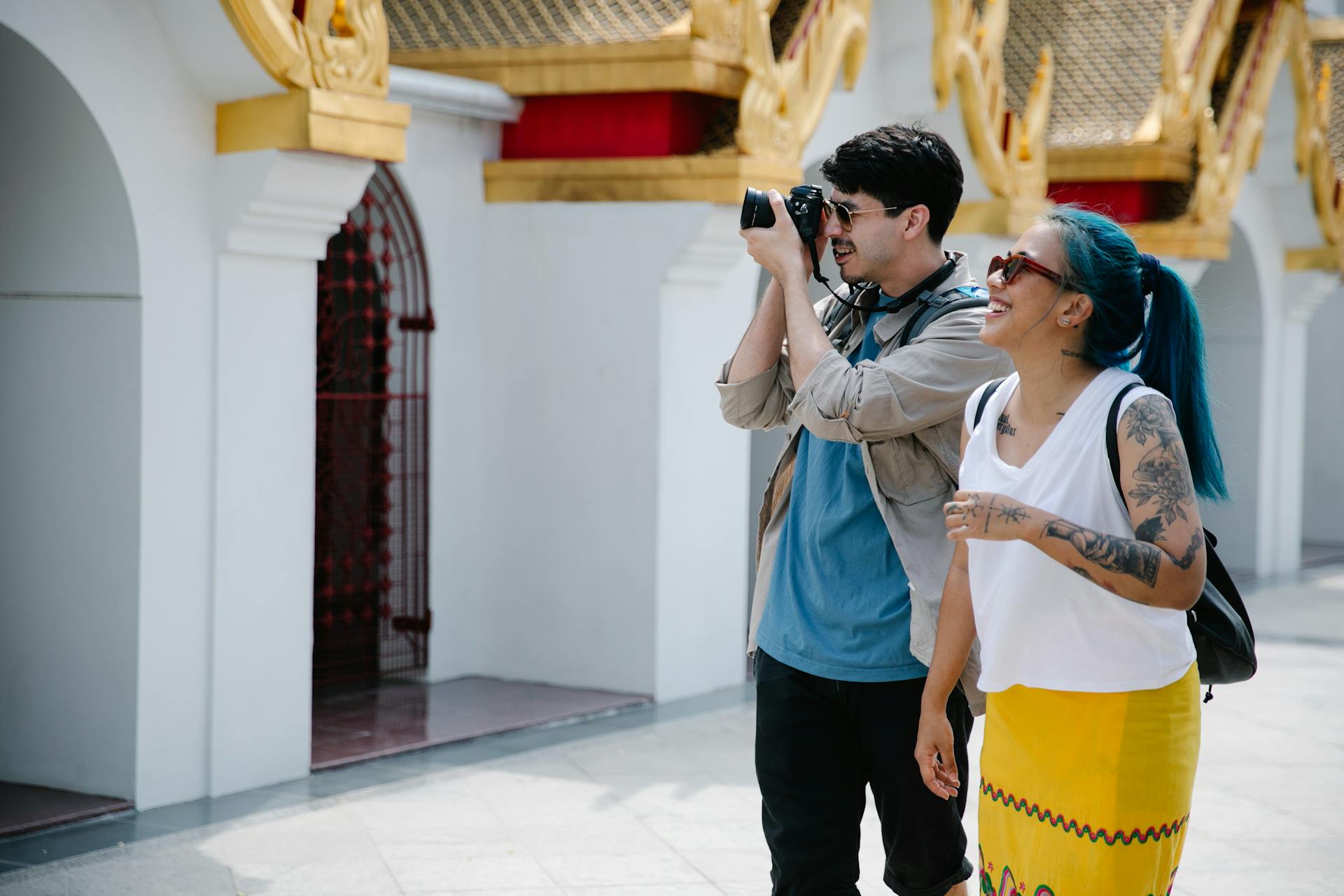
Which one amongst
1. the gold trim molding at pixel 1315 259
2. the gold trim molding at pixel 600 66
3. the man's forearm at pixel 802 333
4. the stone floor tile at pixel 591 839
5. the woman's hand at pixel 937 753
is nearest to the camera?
the woman's hand at pixel 937 753

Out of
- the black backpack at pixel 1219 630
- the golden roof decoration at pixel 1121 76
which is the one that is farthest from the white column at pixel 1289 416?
the black backpack at pixel 1219 630

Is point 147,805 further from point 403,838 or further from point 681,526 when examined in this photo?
point 681,526

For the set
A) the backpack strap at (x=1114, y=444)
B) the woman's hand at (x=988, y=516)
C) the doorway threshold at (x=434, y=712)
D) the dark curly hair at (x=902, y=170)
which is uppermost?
the dark curly hair at (x=902, y=170)

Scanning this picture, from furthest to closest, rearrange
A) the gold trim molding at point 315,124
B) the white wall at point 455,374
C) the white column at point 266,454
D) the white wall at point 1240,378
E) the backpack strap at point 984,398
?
1. the white wall at point 1240,378
2. the white wall at point 455,374
3. the white column at point 266,454
4. the gold trim molding at point 315,124
5. the backpack strap at point 984,398

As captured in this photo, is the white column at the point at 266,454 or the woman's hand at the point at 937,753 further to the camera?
the white column at the point at 266,454

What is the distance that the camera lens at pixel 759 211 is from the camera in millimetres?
3312

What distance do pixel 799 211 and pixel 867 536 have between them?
0.67m

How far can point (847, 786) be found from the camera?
10.7ft

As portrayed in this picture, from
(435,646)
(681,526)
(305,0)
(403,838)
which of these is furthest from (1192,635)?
(435,646)

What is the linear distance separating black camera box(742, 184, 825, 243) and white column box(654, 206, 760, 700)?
429 cm

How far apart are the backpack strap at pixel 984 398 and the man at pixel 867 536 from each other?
0.17 meters

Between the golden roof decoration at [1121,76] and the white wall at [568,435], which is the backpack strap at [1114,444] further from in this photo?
the golden roof decoration at [1121,76]

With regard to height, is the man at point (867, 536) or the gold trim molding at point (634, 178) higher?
the gold trim molding at point (634, 178)

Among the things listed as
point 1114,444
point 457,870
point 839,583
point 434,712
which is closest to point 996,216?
point 434,712
